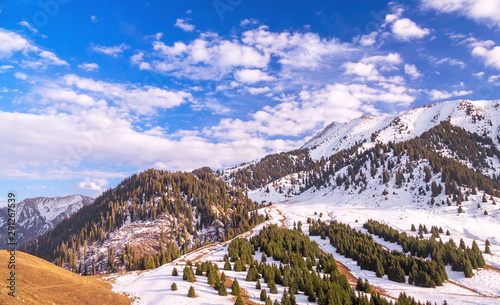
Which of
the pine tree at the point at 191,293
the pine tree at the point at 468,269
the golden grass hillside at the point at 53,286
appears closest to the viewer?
the golden grass hillside at the point at 53,286

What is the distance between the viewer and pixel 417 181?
138 meters

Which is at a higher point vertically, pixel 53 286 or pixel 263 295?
pixel 53 286

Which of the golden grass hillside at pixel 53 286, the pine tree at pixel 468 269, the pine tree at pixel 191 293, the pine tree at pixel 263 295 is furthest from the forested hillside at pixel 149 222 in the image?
the pine tree at pixel 468 269

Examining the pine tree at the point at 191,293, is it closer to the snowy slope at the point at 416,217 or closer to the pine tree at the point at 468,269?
the snowy slope at the point at 416,217

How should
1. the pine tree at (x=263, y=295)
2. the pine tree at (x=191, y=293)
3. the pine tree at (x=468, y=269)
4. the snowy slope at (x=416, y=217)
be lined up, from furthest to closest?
the pine tree at (x=468, y=269) → the snowy slope at (x=416, y=217) → the pine tree at (x=191, y=293) → the pine tree at (x=263, y=295)

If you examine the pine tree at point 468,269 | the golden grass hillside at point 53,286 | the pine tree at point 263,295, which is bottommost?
the pine tree at point 468,269

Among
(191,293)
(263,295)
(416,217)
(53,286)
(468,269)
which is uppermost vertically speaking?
(53,286)

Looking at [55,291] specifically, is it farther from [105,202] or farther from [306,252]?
[105,202]

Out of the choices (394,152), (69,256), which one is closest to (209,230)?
(69,256)

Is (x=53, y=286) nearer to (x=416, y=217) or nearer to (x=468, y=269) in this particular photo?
(x=468, y=269)

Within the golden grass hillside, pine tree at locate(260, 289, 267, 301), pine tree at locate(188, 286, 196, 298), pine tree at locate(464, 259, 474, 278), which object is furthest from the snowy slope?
the golden grass hillside

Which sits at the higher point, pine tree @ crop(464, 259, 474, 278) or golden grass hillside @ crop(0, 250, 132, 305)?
golden grass hillside @ crop(0, 250, 132, 305)

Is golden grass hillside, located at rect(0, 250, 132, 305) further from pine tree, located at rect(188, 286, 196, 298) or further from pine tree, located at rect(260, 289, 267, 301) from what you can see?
pine tree, located at rect(260, 289, 267, 301)

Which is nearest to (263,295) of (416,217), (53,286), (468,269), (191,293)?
(191,293)
